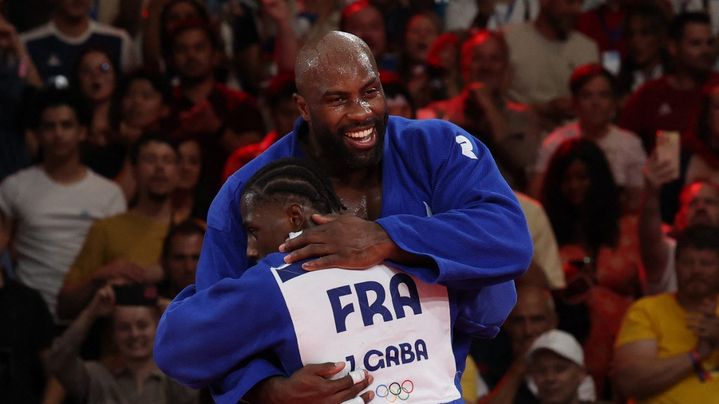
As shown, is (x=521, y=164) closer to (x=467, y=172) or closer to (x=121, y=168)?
(x=121, y=168)

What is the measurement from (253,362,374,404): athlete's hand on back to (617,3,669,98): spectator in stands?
20.1 feet

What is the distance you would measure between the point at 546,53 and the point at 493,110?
1020 millimetres

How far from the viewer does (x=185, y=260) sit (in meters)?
7.03

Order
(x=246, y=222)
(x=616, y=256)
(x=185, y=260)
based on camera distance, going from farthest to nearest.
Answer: (x=616, y=256)
(x=185, y=260)
(x=246, y=222)

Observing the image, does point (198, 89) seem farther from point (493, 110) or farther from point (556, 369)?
point (556, 369)

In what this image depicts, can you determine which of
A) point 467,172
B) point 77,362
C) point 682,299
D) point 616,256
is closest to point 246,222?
point 467,172

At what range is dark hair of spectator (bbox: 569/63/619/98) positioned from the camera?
330 inches

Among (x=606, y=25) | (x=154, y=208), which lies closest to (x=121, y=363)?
(x=154, y=208)

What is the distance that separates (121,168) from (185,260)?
1.36 metres

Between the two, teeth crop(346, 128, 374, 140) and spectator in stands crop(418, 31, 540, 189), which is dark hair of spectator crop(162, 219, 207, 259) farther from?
teeth crop(346, 128, 374, 140)

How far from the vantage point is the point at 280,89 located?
26.3ft

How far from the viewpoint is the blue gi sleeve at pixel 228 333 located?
3543 millimetres

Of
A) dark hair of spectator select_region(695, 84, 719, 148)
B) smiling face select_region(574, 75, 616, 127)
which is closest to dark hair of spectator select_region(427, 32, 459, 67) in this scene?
smiling face select_region(574, 75, 616, 127)

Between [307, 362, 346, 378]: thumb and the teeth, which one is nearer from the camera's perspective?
[307, 362, 346, 378]: thumb
